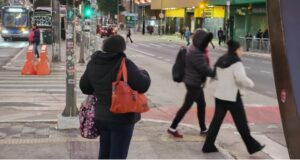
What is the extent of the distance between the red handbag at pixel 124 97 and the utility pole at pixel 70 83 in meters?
4.35

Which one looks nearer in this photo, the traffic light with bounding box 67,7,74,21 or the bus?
the traffic light with bounding box 67,7,74,21

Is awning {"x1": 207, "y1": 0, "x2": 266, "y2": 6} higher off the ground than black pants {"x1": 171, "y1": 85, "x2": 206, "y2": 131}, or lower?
higher

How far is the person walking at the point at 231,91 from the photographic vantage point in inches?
270

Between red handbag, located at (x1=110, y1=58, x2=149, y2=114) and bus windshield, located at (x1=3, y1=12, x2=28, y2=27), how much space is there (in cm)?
4522

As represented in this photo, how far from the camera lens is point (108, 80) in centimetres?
452

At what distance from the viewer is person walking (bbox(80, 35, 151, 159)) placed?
14.6 ft

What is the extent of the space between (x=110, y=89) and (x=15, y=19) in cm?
4620

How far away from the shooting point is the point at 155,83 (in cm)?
1745

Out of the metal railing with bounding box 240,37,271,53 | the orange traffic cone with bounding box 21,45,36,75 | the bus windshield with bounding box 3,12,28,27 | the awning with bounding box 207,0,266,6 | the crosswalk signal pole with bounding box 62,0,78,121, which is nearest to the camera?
the crosswalk signal pole with bounding box 62,0,78,121

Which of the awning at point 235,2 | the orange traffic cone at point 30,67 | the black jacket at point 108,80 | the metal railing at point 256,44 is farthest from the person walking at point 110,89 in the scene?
the awning at point 235,2

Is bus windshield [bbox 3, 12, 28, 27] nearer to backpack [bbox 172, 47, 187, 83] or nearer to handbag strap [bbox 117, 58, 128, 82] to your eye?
backpack [bbox 172, 47, 187, 83]

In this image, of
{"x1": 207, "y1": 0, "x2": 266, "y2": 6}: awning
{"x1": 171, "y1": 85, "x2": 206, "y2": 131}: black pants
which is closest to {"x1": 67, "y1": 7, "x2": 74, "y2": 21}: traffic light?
{"x1": 171, "y1": 85, "x2": 206, "y2": 131}: black pants

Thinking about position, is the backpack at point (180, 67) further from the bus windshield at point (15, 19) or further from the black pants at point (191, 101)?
the bus windshield at point (15, 19)

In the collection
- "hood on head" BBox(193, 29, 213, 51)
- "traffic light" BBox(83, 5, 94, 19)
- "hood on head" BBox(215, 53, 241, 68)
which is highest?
"traffic light" BBox(83, 5, 94, 19)
